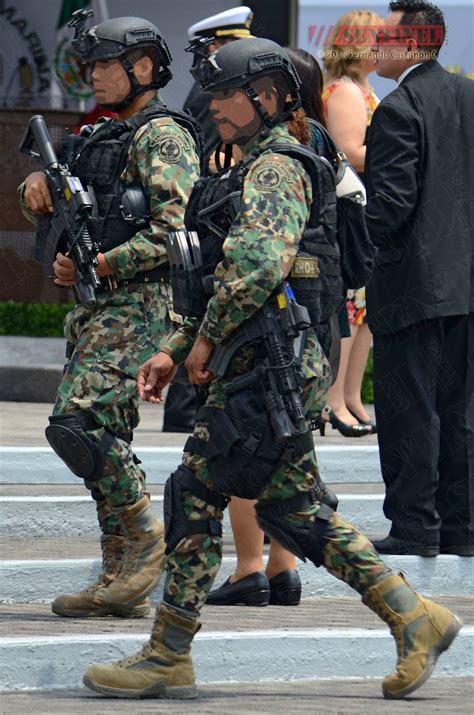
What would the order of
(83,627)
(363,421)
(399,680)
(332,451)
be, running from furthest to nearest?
(363,421), (332,451), (83,627), (399,680)

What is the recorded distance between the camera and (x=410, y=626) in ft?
15.5

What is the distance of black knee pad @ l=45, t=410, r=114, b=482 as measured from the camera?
5.35m

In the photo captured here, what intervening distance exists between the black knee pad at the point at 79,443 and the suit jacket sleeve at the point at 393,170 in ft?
4.33

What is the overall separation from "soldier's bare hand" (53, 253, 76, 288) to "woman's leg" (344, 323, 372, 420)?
320 centimetres

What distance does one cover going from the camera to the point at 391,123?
609 cm

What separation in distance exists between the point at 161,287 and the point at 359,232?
34.5 inches

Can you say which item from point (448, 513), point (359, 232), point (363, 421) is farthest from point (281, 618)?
point (363, 421)

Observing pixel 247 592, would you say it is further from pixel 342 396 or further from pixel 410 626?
pixel 342 396

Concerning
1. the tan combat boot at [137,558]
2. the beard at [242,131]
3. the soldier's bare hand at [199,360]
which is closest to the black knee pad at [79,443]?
the tan combat boot at [137,558]

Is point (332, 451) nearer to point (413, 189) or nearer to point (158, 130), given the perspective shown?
point (413, 189)

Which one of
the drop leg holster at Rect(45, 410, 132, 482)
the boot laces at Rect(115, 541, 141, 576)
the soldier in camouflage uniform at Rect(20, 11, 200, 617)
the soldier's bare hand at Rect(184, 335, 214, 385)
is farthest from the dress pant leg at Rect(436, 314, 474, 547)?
the soldier's bare hand at Rect(184, 335, 214, 385)

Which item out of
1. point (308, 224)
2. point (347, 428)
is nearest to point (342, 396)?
point (347, 428)

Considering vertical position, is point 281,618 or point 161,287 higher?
point 161,287

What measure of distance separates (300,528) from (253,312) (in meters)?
0.62
